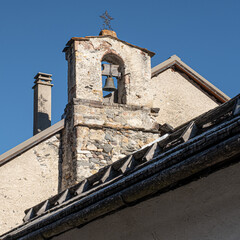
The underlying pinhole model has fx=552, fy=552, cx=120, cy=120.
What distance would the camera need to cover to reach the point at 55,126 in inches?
395

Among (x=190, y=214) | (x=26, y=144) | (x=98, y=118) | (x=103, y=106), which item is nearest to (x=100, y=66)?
(x=103, y=106)

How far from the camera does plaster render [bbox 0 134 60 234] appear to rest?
934cm

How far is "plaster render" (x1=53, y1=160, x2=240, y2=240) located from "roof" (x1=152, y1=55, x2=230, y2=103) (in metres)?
7.12

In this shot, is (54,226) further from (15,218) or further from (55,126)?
(55,126)

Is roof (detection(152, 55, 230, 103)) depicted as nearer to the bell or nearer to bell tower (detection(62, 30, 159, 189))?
Answer: bell tower (detection(62, 30, 159, 189))

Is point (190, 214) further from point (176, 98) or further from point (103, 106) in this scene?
point (176, 98)

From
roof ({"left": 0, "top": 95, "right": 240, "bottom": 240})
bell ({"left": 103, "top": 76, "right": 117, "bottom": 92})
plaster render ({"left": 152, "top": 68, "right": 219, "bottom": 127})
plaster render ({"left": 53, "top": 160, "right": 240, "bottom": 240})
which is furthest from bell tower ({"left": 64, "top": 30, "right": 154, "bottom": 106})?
plaster render ({"left": 53, "top": 160, "right": 240, "bottom": 240})

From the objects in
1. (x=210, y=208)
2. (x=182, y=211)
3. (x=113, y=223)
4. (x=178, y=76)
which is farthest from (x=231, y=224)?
(x=178, y=76)

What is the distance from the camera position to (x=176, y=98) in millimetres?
11461

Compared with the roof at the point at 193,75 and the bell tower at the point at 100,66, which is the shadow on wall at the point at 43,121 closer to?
the bell tower at the point at 100,66

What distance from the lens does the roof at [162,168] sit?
11.8ft

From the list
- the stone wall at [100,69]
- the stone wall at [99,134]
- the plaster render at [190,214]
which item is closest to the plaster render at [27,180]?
the stone wall at [99,134]

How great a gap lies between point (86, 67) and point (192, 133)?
5.62 metres

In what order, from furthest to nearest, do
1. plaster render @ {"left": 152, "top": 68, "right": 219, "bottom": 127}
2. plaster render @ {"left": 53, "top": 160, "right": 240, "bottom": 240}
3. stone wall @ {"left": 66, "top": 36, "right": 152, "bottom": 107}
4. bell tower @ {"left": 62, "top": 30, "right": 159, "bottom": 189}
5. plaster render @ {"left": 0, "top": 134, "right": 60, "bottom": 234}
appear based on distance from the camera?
plaster render @ {"left": 152, "top": 68, "right": 219, "bottom": 127} → stone wall @ {"left": 66, "top": 36, "right": 152, "bottom": 107} → bell tower @ {"left": 62, "top": 30, "right": 159, "bottom": 189} → plaster render @ {"left": 0, "top": 134, "right": 60, "bottom": 234} → plaster render @ {"left": 53, "top": 160, "right": 240, "bottom": 240}
